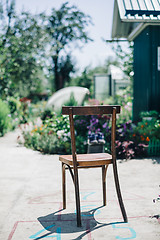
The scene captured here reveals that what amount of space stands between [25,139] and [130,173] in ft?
13.8

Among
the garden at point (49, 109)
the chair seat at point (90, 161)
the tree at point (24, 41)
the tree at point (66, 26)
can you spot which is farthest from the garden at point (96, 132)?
the tree at point (66, 26)

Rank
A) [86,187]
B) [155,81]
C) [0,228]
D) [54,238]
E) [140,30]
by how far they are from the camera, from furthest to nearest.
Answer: [140,30], [155,81], [86,187], [0,228], [54,238]

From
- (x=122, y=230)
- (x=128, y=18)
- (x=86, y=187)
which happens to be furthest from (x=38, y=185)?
(x=128, y=18)

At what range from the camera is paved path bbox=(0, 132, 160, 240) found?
119 inches

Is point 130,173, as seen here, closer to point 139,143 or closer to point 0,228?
point 139,143

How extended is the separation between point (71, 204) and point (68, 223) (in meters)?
0.64

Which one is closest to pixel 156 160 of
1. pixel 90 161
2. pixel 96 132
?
pixel 96 132

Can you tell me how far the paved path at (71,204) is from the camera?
9.95ft

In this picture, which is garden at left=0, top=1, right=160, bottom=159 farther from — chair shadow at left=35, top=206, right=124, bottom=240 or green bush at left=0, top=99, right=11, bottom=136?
chair shadow at left=35, top=206, right=124, bottom=240

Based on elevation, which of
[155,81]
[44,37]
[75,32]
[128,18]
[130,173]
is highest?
[75,32]

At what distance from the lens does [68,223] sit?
3299 mm

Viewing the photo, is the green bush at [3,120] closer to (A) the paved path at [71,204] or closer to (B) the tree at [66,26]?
(A) the paved path at [71,204]

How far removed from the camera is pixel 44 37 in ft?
62.8

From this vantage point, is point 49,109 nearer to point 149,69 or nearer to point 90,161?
point 149,69
